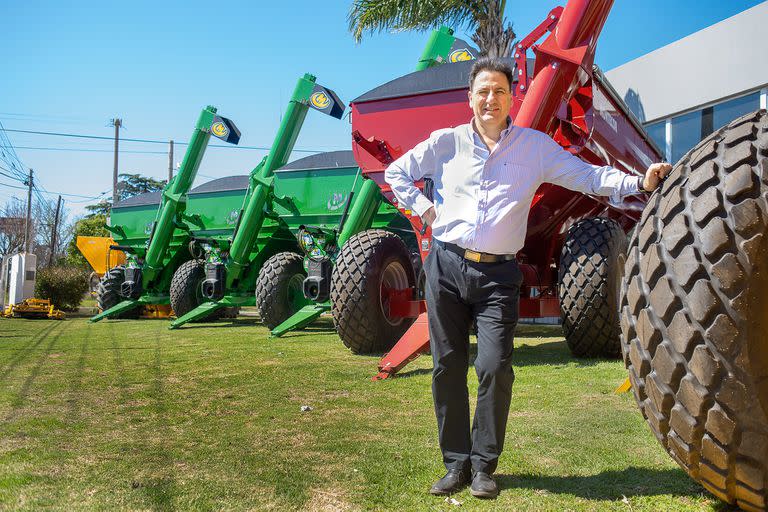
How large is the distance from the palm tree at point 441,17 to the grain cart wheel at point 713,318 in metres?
9.80

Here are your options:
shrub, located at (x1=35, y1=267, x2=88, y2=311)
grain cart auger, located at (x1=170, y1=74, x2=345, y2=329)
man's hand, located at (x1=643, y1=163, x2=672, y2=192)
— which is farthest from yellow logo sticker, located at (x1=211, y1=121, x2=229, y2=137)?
man's hand, located at (x1=643, y1=163, x2=672, y2=192)

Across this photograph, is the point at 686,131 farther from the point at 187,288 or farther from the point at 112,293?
the point at 112,293

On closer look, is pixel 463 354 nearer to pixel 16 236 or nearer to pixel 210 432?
pixel 210 432

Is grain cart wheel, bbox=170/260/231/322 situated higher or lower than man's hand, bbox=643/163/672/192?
lower

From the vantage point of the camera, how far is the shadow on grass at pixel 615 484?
2377mm

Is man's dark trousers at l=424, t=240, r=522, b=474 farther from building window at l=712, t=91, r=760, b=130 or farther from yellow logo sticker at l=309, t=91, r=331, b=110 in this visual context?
building window at l=712, t=91, r=760, b=130

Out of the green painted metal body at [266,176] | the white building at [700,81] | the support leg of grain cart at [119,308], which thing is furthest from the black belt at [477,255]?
the support leg of grain cart at [119,308]

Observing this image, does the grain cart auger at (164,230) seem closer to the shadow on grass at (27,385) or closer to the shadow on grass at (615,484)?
the shadow on grass at (27,385)

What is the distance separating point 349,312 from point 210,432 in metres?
2.95

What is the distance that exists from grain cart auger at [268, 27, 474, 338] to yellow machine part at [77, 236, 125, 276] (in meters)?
10.5

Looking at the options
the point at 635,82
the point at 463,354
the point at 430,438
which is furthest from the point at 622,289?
the point at 635,82

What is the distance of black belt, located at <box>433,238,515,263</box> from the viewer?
260 centimetres

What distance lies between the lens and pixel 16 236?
41375 millimetres

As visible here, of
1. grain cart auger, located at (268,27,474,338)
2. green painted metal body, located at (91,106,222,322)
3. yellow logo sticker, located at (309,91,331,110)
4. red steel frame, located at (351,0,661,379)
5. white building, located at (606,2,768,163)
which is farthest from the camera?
green painted metal body, located at (91,106,222,322)
